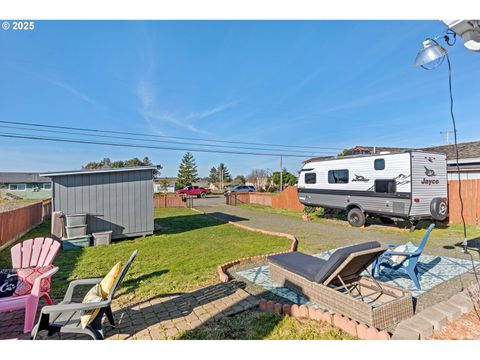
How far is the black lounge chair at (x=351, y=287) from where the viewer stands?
261cm

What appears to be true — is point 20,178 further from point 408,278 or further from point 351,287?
point 408,278

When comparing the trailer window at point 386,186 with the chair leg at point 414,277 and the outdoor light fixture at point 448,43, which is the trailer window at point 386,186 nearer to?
the chair leg at point 414,277

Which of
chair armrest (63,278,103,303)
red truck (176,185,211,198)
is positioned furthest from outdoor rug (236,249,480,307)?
red truck (176,185,211,198)

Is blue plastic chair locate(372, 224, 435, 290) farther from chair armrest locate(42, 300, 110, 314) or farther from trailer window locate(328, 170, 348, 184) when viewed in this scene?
trailer window locate(328, 170, 348, 184)

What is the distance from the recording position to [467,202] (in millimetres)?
9562

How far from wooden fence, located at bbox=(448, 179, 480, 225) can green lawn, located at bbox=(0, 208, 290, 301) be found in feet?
25.6

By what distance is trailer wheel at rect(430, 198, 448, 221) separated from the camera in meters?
8.29

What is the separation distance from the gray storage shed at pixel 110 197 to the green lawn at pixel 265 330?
6.38 meters

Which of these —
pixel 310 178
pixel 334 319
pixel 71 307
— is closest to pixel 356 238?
pixel 310 178

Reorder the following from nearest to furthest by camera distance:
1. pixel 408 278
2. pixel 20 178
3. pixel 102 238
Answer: pixel 408 278
pixel 102 238
pixel 20 178

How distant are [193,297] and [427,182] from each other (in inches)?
343

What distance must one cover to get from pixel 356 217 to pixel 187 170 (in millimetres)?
47220

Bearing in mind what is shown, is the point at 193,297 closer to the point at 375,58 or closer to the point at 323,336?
the point at 323,336
